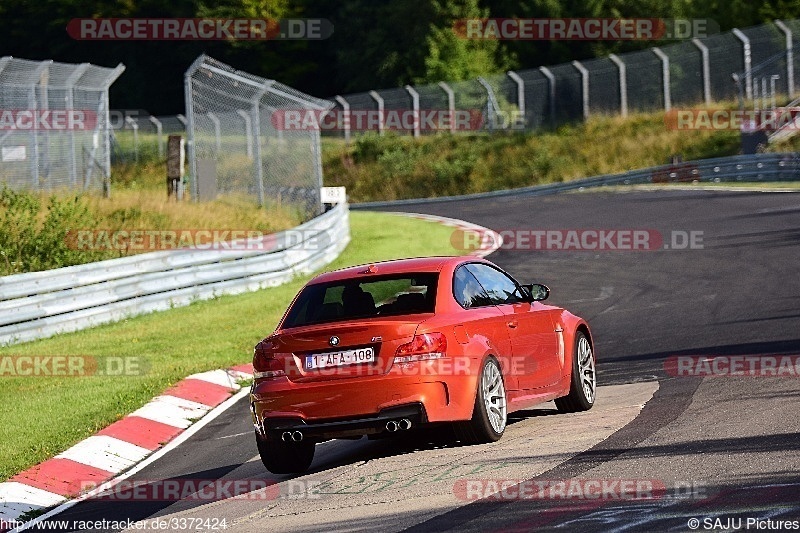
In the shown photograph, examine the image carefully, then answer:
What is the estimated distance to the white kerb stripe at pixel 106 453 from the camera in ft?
36.1

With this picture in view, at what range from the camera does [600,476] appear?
777cm

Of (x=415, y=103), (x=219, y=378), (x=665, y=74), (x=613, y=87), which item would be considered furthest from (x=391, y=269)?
(x=415, y=103)

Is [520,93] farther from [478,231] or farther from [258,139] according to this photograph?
[258,139]

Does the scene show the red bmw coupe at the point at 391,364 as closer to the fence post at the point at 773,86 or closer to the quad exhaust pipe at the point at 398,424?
the quad exhaust pipe at the point at 398,424

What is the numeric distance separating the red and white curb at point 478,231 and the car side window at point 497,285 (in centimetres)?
1408

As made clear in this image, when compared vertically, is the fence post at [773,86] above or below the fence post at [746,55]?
below

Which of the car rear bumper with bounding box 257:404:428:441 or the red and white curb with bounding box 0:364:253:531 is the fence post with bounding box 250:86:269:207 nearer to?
the red and white curb with bounding box 0:364:253:531

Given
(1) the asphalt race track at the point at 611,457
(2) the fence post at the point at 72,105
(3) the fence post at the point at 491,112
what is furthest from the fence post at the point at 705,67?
(1) the asphalt race track at the point at 611,457

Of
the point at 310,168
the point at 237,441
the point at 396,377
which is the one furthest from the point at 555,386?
the point at 310,168

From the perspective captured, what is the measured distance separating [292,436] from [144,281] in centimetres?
1091

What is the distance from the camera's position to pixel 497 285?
420 inches

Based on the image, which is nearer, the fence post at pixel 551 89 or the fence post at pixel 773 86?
the fence post at pixel 773 86

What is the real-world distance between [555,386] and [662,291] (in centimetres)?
855

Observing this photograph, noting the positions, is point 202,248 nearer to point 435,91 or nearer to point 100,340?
point 100,340
